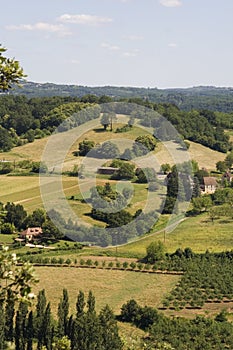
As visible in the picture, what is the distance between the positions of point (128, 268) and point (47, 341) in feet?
57.0

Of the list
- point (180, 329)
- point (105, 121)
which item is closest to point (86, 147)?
point (105, 121)

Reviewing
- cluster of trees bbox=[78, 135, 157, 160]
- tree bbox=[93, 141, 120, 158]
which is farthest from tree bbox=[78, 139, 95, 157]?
tree bbox=[93, 141, 120, 158]

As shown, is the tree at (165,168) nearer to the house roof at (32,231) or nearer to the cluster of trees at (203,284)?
the house roof at (32,231)

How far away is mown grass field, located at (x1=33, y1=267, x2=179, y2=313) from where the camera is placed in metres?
35.5

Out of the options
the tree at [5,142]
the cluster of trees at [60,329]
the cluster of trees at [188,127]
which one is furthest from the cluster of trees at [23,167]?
the cluster of trees at [60,329]

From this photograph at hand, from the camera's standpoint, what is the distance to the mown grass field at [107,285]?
35500 mm

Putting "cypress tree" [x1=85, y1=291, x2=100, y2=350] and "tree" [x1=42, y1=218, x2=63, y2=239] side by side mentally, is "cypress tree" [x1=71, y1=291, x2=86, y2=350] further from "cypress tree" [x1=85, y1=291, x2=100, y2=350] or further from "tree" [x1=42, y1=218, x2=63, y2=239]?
"tree" [x1=42, y1=218, x2=63, y2=239]

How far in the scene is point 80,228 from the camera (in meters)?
50.4

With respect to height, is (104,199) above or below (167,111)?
below

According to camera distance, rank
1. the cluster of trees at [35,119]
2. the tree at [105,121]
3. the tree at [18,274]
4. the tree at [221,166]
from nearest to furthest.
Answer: the tree at [18,274] → the tree at [221,166] → the cluster of trees at [35,119] → the tree at [105,121]

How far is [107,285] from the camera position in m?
38.4

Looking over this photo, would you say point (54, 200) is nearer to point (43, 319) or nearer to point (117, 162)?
point (117, 162)

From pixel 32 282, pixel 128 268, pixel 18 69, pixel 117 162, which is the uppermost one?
pixel 18 69

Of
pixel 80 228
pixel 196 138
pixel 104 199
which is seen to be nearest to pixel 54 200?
pixel 104 199
